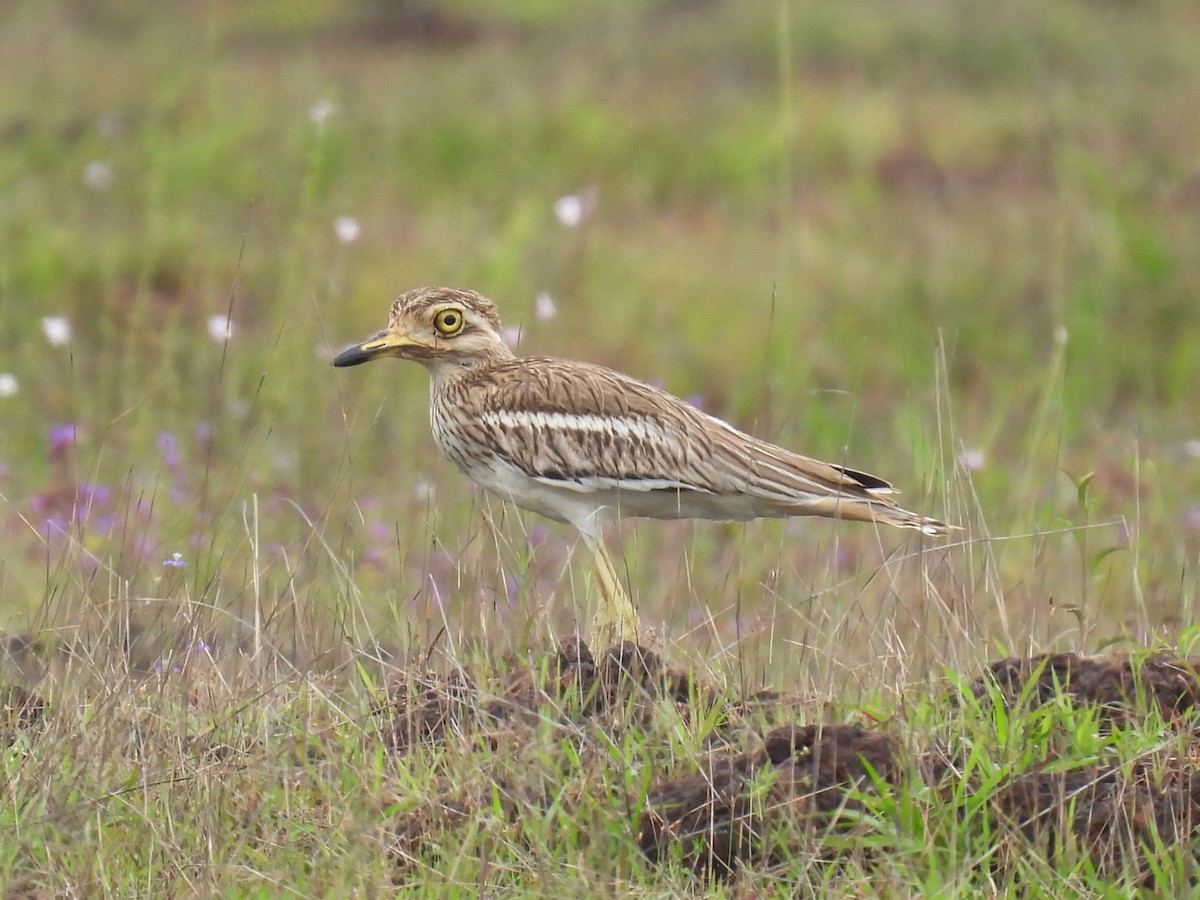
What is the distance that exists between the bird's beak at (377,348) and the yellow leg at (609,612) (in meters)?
0.67

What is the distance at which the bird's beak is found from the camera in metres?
4.52

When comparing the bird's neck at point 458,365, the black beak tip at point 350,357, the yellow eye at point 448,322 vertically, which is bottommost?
the bird's neck at point 458,365

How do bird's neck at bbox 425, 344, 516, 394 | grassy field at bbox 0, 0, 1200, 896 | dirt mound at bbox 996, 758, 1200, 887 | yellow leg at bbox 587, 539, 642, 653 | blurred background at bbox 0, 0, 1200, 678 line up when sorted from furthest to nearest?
bird's neck at bbox 425, 344, 516, 394 < blurred background at bbox 0, 0, 1200, 678 < yellow leg at bbox 587, 539, 642, 653 < grassy field at bbox 0, 0, 1200, 896 < dirt mound at bbox 996, 758, 1200, 887

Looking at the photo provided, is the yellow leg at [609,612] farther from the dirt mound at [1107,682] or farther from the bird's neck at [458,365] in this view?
the dirt mound at [1107,682]

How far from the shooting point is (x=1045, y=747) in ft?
11.5

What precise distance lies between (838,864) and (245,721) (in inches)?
48.1

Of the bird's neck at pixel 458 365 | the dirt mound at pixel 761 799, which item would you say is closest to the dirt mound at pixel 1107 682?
the dirt mound at pixel 761 799

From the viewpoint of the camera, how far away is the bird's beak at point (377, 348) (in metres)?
4.52

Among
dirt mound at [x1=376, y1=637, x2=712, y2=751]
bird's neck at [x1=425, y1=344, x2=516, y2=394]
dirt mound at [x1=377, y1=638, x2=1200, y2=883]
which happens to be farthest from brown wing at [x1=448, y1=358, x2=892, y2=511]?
dirt mound at [x1=377, y1=638, x2=1200, y2=883]

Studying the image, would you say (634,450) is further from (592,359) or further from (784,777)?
(592,359)

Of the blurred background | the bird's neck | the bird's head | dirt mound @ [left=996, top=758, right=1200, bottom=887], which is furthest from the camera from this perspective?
the bird's neck

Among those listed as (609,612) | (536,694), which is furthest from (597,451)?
(536,694)

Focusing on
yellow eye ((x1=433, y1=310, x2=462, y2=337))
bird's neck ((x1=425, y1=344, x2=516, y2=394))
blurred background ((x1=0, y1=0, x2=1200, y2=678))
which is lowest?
blurred background ((x1=0, y1=0, x2=1200, y2=678))

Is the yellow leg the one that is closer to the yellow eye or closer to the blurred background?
the blurred background
